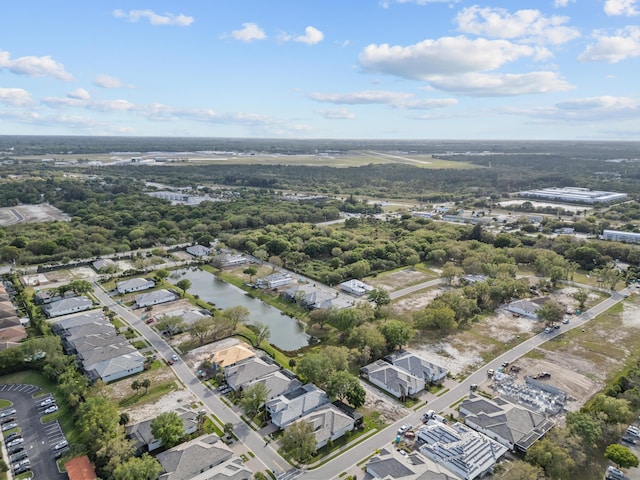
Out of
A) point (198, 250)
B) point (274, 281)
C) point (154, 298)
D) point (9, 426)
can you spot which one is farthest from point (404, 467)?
point (198, 250)

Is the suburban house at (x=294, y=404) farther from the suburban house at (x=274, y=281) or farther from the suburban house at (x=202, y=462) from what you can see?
the suburban house at (x=274, y=281)

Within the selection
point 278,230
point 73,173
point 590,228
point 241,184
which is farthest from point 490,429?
point 73,173

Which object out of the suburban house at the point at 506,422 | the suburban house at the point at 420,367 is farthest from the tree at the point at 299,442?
the suburban house at the point at 420,367

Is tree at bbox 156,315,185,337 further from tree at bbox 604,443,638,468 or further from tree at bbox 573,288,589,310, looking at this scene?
tree at bbox 573,288,589,310

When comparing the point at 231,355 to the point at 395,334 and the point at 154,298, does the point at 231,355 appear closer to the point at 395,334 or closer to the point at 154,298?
the point at 395,334

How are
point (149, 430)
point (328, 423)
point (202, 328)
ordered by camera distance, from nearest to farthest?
1. point (149, 430)
2. point (328, 423)
3. point (202, 328)

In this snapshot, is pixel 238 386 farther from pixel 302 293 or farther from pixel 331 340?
pixel 302 293

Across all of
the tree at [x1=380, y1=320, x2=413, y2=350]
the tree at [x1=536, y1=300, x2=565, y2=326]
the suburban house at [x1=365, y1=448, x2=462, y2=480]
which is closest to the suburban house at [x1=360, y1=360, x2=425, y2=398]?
the tree at [x1=380, y1=320, x2=413, y2=350]
